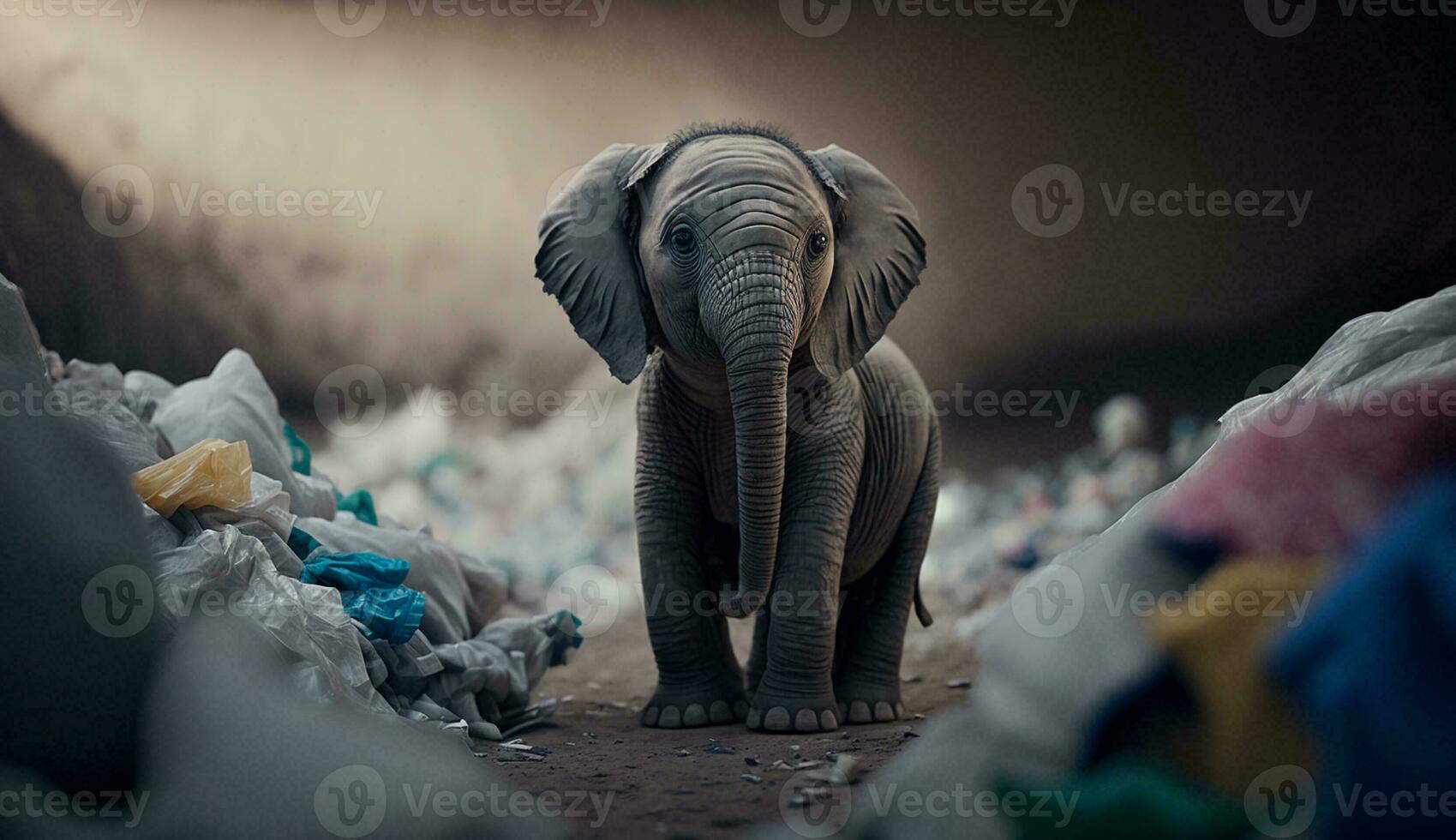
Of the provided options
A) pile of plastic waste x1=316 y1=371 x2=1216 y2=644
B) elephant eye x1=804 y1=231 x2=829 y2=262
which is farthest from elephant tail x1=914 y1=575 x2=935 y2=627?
pile of plastic waste x1=316 y1=371 x2=1216 y2=644

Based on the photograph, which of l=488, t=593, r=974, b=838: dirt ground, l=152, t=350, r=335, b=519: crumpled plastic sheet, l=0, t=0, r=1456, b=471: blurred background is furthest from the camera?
l=0, t=0, r=1456, b=471: blurred background

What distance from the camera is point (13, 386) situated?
2.24 metres

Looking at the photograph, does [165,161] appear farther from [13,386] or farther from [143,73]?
[13,386]

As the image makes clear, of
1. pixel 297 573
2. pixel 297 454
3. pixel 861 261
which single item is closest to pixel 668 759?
pixel 297 573

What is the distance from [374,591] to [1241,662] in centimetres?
218

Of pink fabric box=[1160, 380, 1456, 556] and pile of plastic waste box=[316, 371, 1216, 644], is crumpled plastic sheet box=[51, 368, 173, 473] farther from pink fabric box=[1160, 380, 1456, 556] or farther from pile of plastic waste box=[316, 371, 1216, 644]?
pile of plastic waste box=[316, 371, 1216, 644]

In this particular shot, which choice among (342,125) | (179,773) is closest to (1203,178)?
(342,125)

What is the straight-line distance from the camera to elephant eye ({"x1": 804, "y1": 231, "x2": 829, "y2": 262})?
3.00 meters

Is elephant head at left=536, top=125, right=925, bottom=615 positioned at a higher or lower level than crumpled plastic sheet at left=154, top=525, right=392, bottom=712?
higher

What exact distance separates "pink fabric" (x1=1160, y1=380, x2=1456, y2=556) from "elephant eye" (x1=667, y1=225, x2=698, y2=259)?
1485 millimetres

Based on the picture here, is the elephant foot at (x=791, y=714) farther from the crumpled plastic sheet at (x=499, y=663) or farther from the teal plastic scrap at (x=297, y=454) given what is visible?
the teal plastic scrap at (x=297, y=454)

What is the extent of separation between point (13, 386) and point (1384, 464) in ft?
7.55

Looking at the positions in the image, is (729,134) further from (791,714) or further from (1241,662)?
(1241,662)

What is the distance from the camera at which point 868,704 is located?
3.54m
